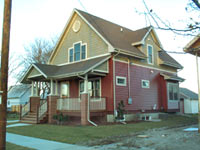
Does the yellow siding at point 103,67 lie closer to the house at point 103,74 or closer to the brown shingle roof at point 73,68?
the house at point 103,74

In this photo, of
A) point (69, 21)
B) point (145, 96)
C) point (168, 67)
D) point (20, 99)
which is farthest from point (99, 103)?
point (20, 99)

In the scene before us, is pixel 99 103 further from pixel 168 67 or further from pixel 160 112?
pixel 168 67

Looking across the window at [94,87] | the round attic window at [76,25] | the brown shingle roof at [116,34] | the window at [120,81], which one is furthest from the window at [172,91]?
the round attic window at [76,25]

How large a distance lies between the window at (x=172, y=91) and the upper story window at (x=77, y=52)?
8.70m

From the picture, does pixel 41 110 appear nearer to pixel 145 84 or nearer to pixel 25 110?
pixel 25 110

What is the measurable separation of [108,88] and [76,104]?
104 inches

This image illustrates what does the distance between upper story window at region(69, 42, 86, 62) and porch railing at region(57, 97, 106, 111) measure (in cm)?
388

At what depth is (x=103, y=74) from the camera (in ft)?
52.9

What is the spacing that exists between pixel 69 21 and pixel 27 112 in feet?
28.5

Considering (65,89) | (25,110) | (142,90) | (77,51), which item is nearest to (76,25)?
(77,51)

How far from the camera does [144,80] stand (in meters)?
19.2

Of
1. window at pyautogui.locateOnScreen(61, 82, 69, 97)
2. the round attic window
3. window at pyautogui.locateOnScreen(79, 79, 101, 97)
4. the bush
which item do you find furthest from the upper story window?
the bush

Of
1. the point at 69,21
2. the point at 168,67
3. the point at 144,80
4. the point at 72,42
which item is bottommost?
the point at 144,80

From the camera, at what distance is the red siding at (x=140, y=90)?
16.8 metres
